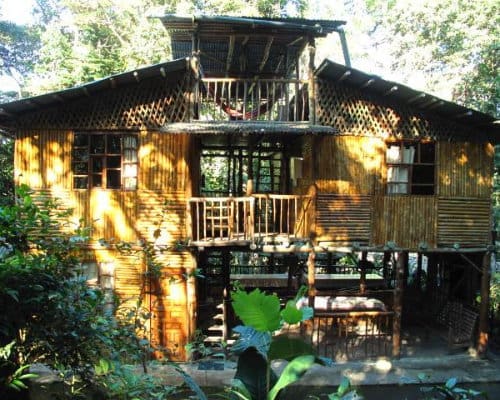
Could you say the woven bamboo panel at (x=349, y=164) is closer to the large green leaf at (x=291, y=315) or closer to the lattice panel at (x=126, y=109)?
the lattice panel at (x=126, y=109)

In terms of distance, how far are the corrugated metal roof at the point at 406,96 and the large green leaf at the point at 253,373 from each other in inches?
294

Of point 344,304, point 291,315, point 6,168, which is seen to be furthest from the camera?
point 6,168

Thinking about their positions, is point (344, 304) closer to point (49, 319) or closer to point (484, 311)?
point (484, 311)

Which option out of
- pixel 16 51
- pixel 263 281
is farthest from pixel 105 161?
pixel 16 51

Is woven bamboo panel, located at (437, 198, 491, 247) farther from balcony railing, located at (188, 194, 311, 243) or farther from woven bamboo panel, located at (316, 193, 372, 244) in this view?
balcony railing, located at (188, 194, 311, 243)

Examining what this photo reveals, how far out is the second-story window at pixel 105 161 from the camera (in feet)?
33.0

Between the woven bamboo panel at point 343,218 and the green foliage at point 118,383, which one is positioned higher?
the woven bamboo panel at point 343,218

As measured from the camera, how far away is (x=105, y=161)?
1006cm

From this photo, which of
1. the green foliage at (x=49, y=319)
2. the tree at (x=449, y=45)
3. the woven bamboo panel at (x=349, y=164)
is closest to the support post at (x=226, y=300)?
the woven bamboo panel at (x=349, y=164)

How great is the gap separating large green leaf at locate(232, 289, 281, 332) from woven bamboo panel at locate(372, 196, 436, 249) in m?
7.93

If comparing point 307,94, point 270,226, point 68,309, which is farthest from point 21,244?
point 270,226

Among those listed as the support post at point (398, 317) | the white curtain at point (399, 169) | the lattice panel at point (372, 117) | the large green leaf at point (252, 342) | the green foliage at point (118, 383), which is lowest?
the support post at point (398, 317)

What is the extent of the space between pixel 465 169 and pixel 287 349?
29.9 ft

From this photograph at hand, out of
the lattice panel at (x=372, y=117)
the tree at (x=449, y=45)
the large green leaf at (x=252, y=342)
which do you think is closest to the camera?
the large green leaf at (x=252, y=342)
